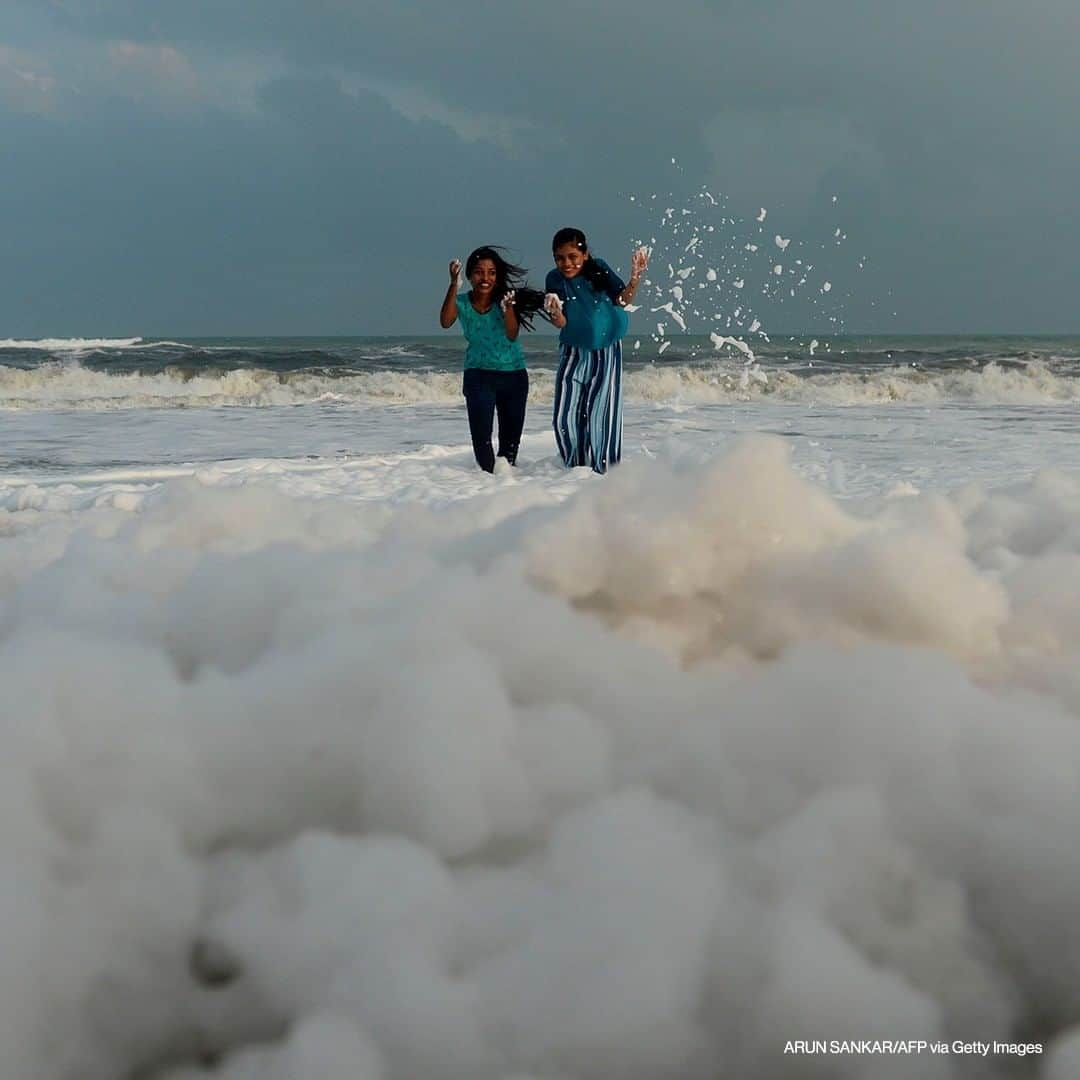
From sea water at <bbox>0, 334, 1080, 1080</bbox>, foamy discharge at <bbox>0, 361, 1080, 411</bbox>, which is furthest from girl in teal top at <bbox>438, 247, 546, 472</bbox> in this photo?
foamy discharge at <bbox>0, 361, 1080, 411</bbox>

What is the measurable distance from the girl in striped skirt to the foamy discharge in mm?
9231

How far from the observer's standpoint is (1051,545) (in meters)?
1.69

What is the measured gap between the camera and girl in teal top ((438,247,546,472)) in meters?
7.46

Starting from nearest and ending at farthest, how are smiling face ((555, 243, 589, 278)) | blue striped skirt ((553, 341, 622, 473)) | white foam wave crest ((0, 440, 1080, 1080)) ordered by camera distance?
white foam wave crest ((0, 440, 1080, 1080)) → smiling face ((555, 243, 589, 278)) → blue striped skirt ((553, 341, 622, 473))

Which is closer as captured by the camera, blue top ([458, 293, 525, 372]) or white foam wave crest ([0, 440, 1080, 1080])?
white foam wave crest ([0, 440, 1080, 1080])

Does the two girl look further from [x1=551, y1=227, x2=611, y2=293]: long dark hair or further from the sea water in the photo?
the sea water

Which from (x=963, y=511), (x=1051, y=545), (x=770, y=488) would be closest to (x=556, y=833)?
(x=770, y=488)

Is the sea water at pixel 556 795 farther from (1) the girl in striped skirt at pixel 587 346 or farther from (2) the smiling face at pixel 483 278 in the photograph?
(2) the smiling face at pixel 483 278

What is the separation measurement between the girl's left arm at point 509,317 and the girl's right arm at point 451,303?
0.31 metres

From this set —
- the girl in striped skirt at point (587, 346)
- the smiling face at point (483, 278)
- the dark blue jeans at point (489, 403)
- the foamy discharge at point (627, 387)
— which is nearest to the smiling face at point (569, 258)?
the girl in striped skirt at point (587, 346)

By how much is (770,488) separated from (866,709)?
0.34 meters

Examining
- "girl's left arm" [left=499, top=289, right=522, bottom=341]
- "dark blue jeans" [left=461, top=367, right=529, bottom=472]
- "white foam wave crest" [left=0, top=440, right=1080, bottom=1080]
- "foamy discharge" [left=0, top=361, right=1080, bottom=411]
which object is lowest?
"foamy discharge" [left=0, top=361, right=1080, bottom=411]

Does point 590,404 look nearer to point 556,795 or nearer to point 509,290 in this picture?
point 509,290

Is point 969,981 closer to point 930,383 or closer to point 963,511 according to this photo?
point 963,511
